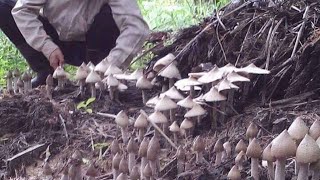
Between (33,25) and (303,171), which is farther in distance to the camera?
(33,25)

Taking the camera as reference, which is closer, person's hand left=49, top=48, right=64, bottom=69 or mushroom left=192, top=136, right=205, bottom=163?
mushroom left=192, top=136, right=205, bottom=163

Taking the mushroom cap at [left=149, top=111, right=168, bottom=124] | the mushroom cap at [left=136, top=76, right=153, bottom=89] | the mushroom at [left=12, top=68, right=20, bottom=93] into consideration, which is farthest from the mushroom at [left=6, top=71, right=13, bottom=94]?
the mushroom cap at [left=149, top=111, right=168, bottom=124]

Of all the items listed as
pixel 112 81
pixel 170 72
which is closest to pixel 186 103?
pixel 170 72

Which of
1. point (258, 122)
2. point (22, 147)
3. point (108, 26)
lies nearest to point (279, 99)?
point (258, 122)

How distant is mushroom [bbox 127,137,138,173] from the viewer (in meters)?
3.39

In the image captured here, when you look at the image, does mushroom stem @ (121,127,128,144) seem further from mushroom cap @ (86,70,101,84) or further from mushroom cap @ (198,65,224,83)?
mushroom cap @ (86,70,101,84)

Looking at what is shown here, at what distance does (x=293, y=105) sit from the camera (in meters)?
3.86

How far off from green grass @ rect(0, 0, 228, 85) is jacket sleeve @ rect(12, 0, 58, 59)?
1255 mm

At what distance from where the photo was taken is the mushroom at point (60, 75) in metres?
4.97

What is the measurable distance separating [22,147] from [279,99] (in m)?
1.80

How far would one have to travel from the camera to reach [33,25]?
5527 millimetres

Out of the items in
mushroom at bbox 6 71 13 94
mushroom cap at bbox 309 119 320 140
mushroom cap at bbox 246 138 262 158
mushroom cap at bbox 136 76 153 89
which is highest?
mushroom cap at bbox 309 119 320 140

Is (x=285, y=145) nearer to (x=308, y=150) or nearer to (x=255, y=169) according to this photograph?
(x=308, y=150)

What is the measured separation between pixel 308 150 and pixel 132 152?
1170 mm
